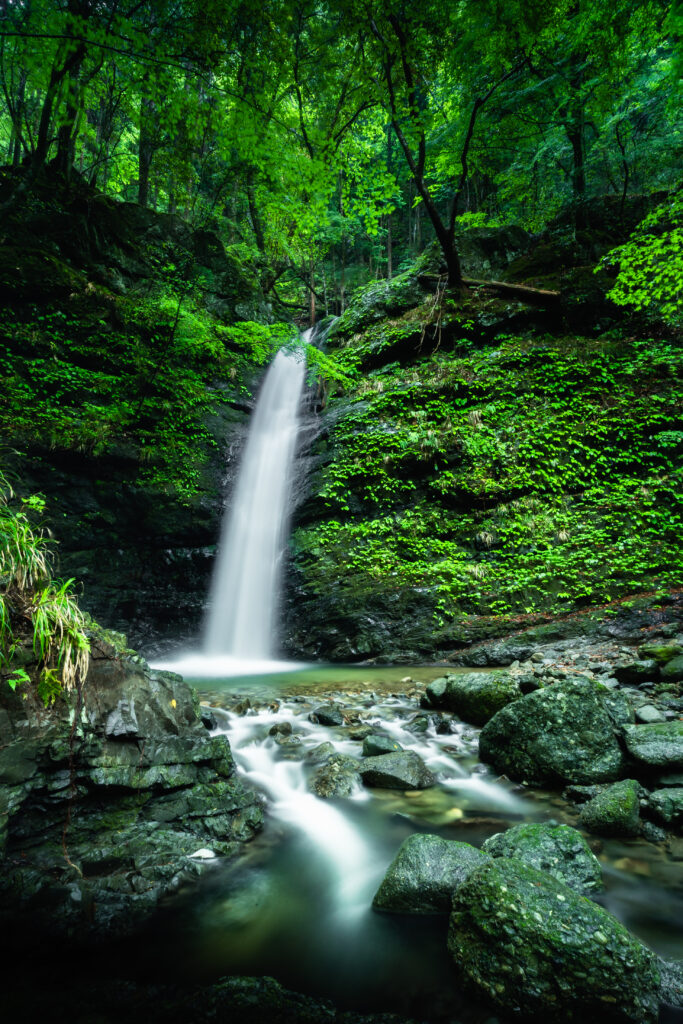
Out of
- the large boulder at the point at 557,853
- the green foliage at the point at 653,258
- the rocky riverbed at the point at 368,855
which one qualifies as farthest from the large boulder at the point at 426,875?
the green foliage at the point at 653,258

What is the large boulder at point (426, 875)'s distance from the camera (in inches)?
87.0

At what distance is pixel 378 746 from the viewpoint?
3.85 metres

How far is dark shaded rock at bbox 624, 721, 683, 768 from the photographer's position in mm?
2945

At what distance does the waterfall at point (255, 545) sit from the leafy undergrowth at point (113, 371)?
134 centimetres

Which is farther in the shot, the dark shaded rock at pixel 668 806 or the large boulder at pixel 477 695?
the large boulder at pixel 477 695

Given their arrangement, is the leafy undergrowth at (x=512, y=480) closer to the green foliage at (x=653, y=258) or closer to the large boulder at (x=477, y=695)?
the green foliage at (x=653, y=258)

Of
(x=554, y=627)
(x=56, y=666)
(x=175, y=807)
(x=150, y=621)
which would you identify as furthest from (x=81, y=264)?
(x=554, y=627)

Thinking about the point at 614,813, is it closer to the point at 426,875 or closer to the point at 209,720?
the point at 426,875

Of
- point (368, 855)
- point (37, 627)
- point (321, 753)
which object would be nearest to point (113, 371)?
point (37, 627)

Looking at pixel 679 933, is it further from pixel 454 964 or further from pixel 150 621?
pixel 150 621

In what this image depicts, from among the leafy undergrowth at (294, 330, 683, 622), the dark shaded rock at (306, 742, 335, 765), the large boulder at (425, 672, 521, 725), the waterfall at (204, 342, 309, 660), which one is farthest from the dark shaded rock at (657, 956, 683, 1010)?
the waterfall at (204, 342, 309, 660)

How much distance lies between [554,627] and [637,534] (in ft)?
8.74

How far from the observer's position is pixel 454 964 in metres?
1.87

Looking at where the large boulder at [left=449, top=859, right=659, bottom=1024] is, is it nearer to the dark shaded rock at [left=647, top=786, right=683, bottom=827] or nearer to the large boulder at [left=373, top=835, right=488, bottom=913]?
the large boulder at [left=373, top=835, right=488, bottom=913]
